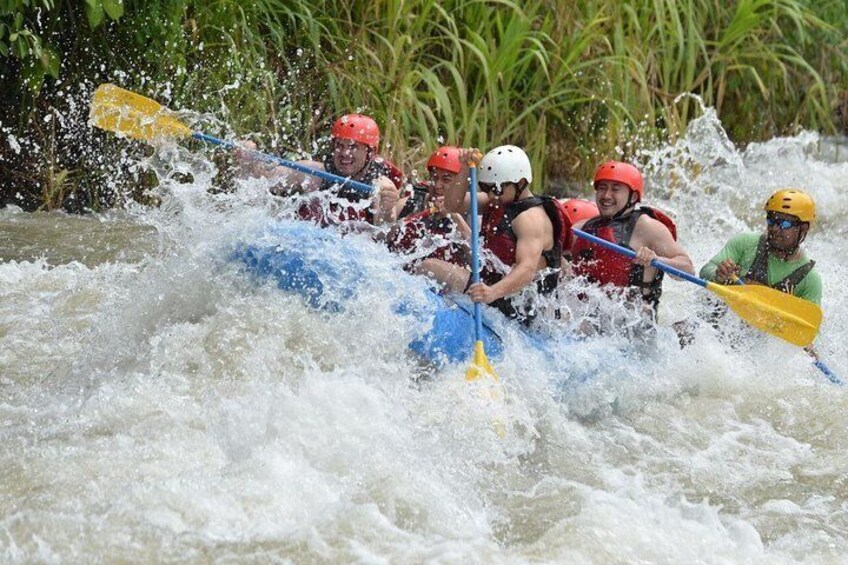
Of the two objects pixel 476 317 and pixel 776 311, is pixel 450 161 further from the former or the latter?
pixel 776 311

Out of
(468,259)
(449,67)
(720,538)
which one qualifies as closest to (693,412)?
(468,259)

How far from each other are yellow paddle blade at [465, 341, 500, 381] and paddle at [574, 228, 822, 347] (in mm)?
1149

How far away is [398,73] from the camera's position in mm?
8375

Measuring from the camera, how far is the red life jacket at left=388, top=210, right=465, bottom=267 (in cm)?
569

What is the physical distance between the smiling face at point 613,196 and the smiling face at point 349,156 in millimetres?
1167

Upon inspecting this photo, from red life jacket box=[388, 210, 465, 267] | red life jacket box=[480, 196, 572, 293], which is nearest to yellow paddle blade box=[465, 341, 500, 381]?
red life jacket box=[480, 196, 572, 293]

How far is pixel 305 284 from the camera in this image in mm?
5027

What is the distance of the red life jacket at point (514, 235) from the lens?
5469mm

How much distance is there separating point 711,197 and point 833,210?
1009mm

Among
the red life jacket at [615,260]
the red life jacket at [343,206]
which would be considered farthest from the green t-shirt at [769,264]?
the red life jacket at [343,206]

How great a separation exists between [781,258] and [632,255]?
37.6 inches

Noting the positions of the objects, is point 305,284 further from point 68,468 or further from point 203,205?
point 68,468

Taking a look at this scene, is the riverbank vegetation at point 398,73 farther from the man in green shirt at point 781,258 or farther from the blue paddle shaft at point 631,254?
the man in green shirt at point 781,258

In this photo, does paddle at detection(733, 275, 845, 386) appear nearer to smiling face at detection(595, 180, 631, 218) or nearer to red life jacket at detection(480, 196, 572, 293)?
smiling face at detection(595, 180, 631, 218)
